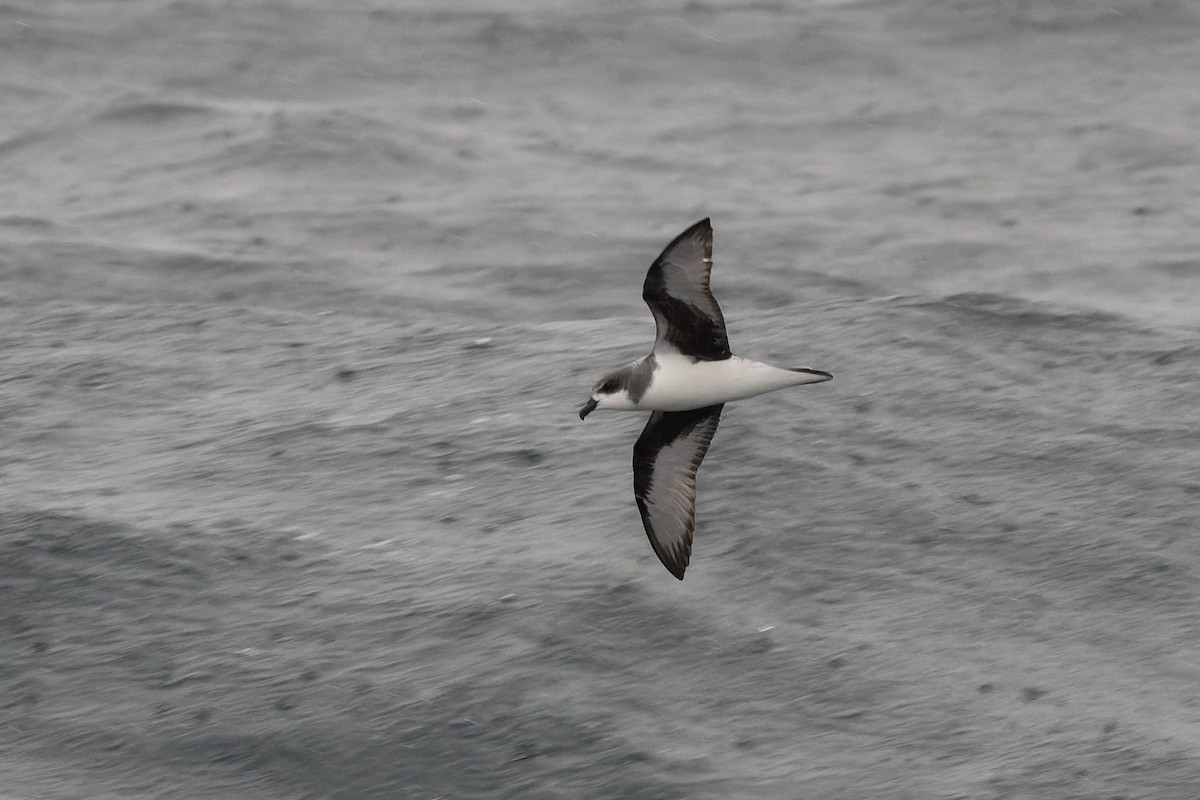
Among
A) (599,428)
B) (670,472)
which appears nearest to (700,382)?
(670,472)

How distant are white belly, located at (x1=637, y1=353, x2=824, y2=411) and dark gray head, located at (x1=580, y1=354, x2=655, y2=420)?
5 cm

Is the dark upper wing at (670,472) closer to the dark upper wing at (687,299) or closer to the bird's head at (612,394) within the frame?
the bird's head at (612,394)

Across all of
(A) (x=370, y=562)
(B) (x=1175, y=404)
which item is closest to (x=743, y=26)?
(B) (x=1175, y=404)

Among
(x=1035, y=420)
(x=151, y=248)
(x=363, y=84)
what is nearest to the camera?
(x=1035, y=420)

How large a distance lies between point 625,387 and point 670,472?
1.10 metres

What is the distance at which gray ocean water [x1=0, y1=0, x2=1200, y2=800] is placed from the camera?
13070mm

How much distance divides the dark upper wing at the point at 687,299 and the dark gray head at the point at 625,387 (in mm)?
190

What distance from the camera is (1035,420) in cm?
1717

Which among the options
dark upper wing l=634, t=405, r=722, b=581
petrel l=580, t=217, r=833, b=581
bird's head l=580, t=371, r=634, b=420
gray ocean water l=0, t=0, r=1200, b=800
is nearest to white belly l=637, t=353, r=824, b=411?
petrel l=580, t=217, r=833, b=581

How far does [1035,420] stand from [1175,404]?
150 cm

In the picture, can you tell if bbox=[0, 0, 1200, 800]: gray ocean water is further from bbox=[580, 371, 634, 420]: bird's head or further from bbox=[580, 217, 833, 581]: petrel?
bbox=[580, 371, 634, 420]: bird's head

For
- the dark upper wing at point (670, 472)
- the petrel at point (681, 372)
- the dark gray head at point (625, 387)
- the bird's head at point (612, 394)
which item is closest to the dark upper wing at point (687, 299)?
the petrel at point (681, 372)

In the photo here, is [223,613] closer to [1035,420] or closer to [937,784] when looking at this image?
[937,784]

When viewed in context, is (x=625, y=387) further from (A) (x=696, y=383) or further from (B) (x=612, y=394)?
(A) (x=696, y=383)
